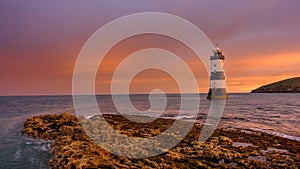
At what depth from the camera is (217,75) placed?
52.4m

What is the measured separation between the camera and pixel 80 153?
10453 millimetres

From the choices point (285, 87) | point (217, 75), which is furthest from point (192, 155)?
point (285, 87)

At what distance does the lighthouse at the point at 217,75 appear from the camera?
172 ft

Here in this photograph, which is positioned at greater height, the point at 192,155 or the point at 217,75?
the point at 217,75

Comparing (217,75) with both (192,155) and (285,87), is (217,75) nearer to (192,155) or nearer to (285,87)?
(192,155)

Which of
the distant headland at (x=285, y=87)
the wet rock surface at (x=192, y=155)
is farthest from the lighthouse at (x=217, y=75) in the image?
the distant headland at (x=285, y=87)

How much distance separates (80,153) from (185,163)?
4.67m

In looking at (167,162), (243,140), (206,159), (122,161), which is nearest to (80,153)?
(122,161)

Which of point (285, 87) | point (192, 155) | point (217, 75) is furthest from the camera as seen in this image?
point (285, 87)

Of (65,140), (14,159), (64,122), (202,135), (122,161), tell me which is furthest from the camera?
(64,122)

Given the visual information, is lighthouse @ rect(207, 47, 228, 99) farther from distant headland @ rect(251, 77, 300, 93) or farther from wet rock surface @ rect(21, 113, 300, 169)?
distant headland @ rect(251, 77, 300, 93)

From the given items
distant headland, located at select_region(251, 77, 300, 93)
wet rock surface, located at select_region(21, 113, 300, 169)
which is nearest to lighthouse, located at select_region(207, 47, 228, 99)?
wet rock surface, located at select_region(21, 113, 300, 169)

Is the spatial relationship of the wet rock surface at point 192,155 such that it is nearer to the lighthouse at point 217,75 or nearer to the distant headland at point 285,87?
the lighthouse at point 217,75

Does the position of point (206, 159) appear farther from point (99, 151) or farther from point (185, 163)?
point (99, 151)
